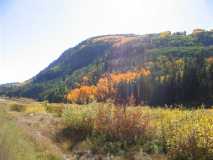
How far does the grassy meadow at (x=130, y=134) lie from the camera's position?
895 centimetres

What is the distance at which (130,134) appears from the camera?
10484 mm

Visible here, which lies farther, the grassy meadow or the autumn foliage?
the autumn foliage

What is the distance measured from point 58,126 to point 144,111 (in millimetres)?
3019

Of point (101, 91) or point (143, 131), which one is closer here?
point (143, 131)

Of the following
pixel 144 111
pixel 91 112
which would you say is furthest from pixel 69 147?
pixel 144 111

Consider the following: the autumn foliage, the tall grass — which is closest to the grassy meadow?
the tall grass

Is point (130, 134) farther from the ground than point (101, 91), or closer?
closer

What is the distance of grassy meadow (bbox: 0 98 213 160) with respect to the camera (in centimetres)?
895

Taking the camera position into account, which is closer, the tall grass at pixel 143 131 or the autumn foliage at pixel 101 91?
the tall grass at pixel 143 131

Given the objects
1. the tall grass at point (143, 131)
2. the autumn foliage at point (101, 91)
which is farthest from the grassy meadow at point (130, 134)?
the autumn foliage at point (101, 91)

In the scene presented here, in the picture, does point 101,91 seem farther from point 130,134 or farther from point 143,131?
point 143,131

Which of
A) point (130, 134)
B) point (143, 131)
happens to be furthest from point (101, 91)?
point (143, 131)

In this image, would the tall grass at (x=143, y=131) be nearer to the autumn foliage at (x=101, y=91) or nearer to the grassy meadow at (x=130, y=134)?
the grassy meadow at (x=130, y=134)

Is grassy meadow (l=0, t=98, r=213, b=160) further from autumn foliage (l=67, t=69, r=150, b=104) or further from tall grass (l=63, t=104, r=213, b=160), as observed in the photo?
autumn foliage (l=67, t=69, r=150, b=104)
